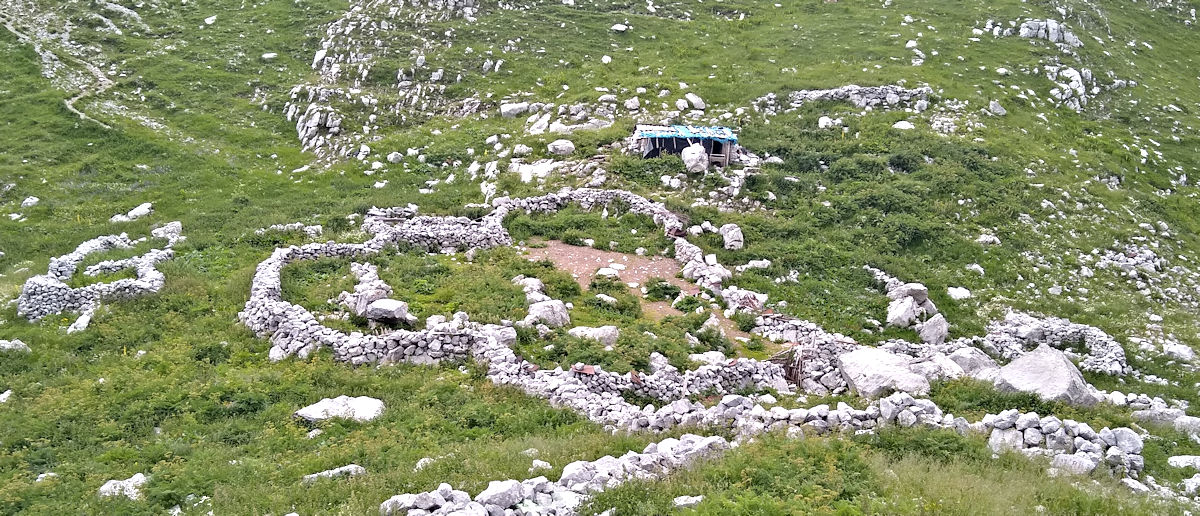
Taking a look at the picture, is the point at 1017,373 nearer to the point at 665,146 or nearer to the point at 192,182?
the point at 665,146

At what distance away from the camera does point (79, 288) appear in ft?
74.4

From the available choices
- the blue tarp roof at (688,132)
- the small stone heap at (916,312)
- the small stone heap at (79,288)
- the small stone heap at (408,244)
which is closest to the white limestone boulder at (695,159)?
the blue tarp roof at (688,132)

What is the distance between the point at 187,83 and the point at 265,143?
34.7 ft

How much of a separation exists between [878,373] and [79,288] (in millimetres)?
23705

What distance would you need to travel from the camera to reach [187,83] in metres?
44.6

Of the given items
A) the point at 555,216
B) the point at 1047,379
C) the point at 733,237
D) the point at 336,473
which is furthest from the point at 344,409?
the point at 1047,379

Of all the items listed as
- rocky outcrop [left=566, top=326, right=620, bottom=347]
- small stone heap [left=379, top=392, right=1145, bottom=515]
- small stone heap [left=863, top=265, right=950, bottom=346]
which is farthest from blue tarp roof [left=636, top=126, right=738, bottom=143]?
small stone heap [left=379, top=392, right=1145, bottom=515]

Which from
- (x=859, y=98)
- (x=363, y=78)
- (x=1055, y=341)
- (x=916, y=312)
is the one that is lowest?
(x=1055, y=341)

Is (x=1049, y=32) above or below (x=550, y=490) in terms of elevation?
above

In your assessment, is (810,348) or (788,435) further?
(810,348)

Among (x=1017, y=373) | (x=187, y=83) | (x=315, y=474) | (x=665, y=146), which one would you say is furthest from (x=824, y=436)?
(x=187, y=83)

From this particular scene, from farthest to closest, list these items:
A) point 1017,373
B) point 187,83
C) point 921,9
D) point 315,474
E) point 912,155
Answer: point 921,9 < point 187,83 < point 912,155 < point 1017,373 < point 315,474

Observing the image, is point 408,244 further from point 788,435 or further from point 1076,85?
point 1076,85

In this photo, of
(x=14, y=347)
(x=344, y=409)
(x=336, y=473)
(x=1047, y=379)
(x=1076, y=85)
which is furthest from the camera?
(x=1076, y=85)
